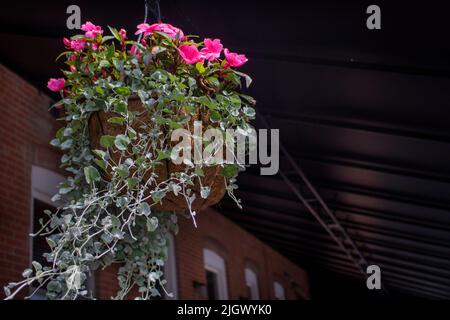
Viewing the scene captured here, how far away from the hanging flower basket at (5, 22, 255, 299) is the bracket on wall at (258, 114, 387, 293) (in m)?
2.58

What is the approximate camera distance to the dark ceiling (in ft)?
9.92

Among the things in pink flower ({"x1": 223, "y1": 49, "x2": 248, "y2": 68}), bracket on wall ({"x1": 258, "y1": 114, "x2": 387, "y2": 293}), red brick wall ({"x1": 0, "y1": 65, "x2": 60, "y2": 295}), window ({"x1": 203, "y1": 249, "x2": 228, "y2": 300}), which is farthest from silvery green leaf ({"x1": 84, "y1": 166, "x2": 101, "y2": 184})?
window ({"x1": 203, "y1": 249, "x2": 228, "y2": 300})

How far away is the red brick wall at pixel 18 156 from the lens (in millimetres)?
3794

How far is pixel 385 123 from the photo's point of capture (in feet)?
12.9

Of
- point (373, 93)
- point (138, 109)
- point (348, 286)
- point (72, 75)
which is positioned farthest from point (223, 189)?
point (348, 286)

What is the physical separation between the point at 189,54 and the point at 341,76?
1925 millimetres

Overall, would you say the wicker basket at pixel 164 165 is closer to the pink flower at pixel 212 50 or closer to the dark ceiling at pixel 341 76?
the pink flower at pixel 212 50

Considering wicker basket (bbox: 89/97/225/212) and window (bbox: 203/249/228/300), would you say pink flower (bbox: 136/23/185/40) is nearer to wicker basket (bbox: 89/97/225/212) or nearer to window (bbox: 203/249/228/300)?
wicker basket (bbox: 89/97/225/212)

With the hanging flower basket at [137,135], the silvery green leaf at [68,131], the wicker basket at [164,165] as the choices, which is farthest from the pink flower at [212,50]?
the silvery green leaf at [68,131]

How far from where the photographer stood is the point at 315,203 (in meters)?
6.71

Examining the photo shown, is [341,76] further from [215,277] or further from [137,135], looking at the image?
[215,277]

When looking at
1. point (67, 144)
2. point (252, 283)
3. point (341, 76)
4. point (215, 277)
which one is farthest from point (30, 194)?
point (252, 283)

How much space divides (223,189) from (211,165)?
0.17 metres
